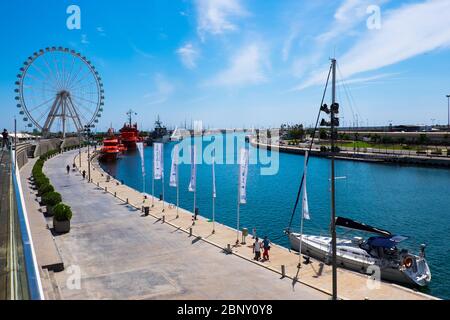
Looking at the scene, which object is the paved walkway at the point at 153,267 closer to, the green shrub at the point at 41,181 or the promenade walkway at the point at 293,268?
the promenade walkway at the point at 293,268

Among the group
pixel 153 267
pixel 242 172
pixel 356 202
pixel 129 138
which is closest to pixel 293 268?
pixel 153 267

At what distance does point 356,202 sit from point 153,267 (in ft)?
108

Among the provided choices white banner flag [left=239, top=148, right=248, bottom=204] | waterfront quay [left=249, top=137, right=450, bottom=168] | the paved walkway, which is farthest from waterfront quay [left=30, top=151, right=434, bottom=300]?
waterfront quay [left=249, top=137, right=450, bottom=168]

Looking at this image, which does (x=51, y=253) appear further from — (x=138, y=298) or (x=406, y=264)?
(x=406, y=264)

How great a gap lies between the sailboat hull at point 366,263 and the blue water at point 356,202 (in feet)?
3.47

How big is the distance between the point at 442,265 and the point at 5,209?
2523cm

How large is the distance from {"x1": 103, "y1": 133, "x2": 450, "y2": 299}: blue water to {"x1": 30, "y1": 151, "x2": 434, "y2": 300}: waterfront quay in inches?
249

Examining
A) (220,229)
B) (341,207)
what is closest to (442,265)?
(220,229)

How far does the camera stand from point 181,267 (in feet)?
64.7

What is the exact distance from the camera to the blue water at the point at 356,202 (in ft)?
103

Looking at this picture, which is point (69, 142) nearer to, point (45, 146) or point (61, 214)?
point (45, 146)

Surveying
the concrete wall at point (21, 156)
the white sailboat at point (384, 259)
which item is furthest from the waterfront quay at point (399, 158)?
the white sailboat at point (384, 259)

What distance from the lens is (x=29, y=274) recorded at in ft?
25.5

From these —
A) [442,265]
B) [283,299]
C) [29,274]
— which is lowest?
[442,265]
